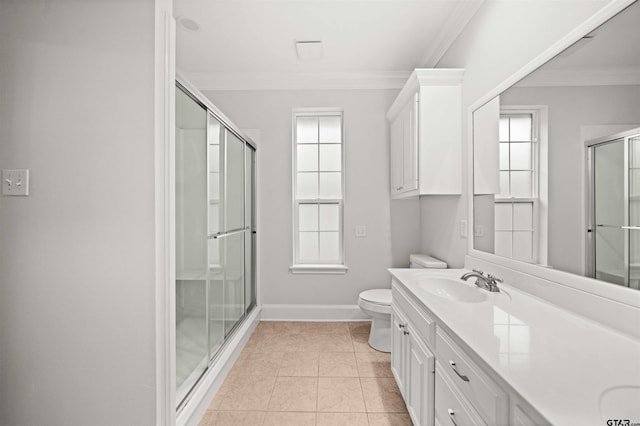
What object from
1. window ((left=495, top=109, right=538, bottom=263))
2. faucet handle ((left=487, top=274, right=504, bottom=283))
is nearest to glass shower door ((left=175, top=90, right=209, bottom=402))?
faucet handle ((left=487, top=274, right=504, bottom=283))

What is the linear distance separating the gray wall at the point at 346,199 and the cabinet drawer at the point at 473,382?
210 cm

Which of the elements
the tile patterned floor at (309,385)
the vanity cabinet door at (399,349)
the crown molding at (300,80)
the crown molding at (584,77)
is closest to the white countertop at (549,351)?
the vanity cabinet door at (399,349)

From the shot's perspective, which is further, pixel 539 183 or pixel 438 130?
pixel 438 130

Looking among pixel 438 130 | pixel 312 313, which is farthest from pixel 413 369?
pixel 312 313

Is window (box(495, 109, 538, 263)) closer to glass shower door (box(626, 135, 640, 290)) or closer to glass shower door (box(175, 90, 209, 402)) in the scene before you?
glass shower door (box(626, 135, 640, 290))

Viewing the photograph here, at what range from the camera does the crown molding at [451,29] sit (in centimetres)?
210

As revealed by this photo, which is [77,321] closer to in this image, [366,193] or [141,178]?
[141,178]

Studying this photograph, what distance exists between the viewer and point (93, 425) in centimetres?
136

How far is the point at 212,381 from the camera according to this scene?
76.1 inches

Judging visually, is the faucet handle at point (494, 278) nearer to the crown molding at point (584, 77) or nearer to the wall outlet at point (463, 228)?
the wall outlet at point (463, 228)

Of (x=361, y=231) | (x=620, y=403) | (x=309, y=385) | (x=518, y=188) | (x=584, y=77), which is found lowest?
(x=309, y=385)

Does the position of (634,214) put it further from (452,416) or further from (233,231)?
(233,231)

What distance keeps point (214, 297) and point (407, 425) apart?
1.46 meters

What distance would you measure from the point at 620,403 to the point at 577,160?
0.91 metres
